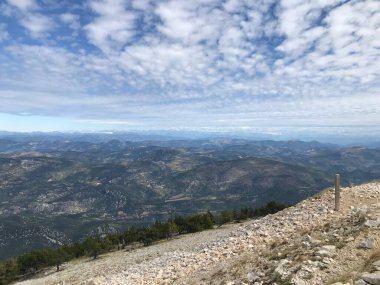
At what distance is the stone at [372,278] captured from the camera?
1612 cm

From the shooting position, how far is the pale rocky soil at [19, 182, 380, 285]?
63.4 feet

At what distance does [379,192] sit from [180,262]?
20.5 meters

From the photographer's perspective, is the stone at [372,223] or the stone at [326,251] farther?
the stone at [372,223]

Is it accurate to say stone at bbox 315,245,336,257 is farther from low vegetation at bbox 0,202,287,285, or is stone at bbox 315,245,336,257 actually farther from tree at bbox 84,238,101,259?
tree at bbox 84,238,101,259

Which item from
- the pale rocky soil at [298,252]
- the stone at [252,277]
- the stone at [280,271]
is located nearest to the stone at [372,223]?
the pale rocky soil at [298,252]

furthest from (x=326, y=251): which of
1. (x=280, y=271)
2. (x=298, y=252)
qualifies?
(x=280, y=271)

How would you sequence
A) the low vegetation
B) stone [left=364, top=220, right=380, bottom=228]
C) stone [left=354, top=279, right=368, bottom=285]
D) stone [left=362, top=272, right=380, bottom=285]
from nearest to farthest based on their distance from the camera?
1. stone [left=362, top=272, right=380, bottom=285]
2. stone [left=354, top=279, right=368, bottom=285]
3. stone [left=364, top=220, right=380, bottom=228]
4. the low vegetation

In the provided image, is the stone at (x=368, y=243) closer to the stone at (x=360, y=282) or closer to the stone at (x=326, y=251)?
the stone at (x=326, y=251)

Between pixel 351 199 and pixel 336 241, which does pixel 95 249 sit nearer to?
pixel 351 199

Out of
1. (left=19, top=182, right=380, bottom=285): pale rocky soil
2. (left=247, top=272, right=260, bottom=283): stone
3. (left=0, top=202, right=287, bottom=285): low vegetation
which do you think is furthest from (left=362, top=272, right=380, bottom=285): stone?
(left=0, top=202, right=287, bottom=285): low vegetation

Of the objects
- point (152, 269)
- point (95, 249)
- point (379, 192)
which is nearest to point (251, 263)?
point (152, 269)

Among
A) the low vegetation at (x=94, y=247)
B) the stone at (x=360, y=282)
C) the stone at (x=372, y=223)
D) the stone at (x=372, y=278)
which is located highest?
the stone at (x=372, y=223)

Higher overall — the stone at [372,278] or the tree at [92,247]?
the stone at [372,278]

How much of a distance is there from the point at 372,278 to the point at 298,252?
692 cm
